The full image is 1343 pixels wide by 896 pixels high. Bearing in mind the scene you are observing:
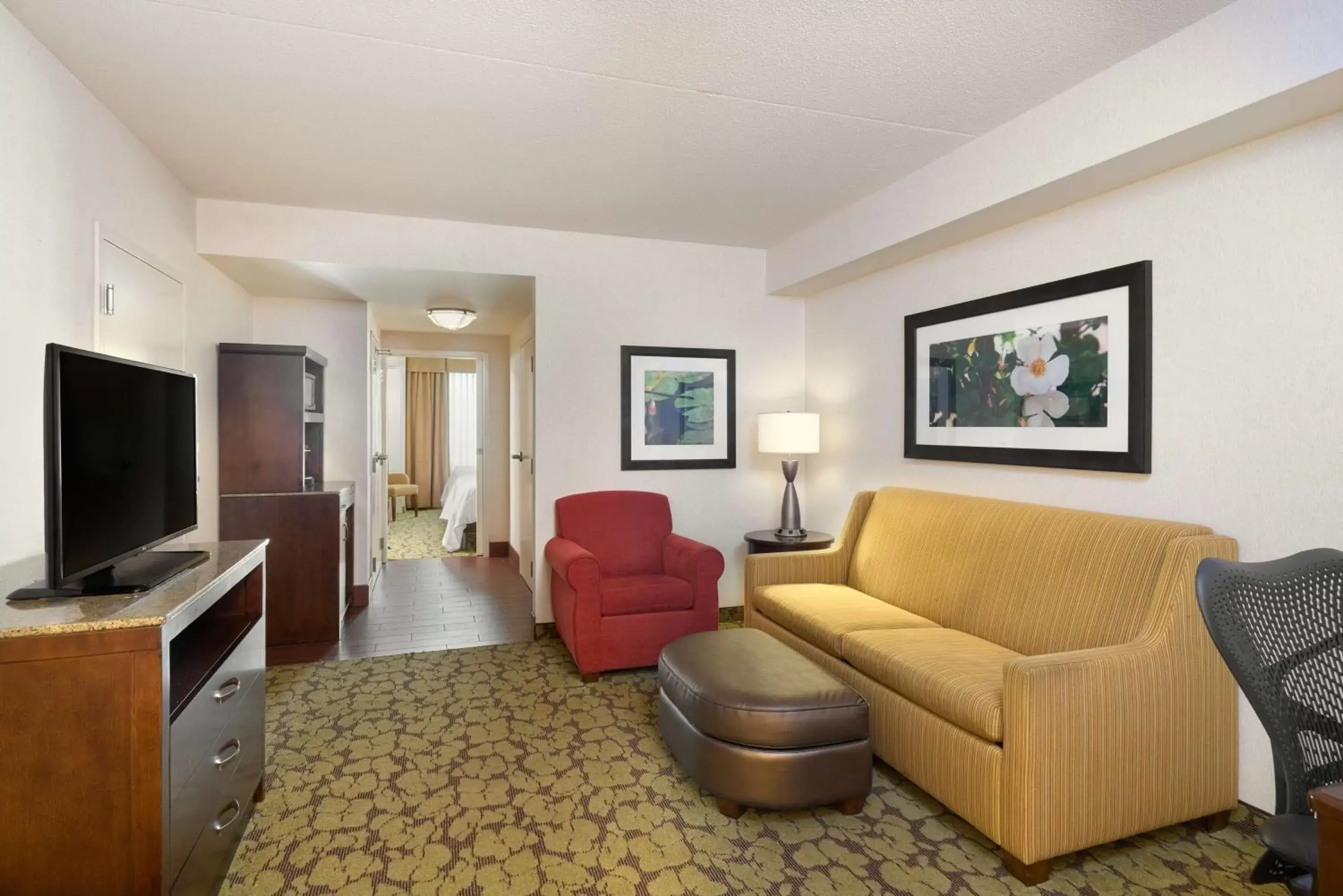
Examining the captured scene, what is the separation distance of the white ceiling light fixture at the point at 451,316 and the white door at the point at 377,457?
1.59ft

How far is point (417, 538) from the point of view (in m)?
8.31

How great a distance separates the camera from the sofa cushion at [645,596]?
3.65m

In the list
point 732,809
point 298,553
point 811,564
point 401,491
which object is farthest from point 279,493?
point 401,491

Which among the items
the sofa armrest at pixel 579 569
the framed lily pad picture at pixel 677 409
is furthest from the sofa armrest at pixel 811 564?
the framed lily pad picture at pixel 677 409

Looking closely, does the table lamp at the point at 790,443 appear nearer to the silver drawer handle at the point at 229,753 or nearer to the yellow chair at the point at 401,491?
the silver drawer handle at the point at 229,753

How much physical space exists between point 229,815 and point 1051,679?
2.35 meters

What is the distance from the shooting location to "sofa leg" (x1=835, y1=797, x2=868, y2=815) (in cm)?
237

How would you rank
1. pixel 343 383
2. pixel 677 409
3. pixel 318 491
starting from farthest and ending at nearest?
pixel 343 383 < pixel 677 409 < pixel 318 491

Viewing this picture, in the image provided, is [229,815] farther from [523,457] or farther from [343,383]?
[523,457]

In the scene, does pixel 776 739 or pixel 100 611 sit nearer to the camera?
pixel 100 611

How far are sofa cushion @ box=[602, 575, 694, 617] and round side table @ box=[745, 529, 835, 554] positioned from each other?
62cm

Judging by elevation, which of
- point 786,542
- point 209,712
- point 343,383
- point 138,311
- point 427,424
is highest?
point 138,311

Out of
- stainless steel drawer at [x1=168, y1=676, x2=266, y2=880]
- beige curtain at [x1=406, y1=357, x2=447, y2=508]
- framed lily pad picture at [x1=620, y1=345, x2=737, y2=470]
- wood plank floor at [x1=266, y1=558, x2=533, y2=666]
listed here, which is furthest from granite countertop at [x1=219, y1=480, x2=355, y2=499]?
beige curtain at [x1=406, y1=357, x2=447, y2=508]

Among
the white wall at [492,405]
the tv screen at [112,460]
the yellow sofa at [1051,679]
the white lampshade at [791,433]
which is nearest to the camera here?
the tv screen at [112,460]
